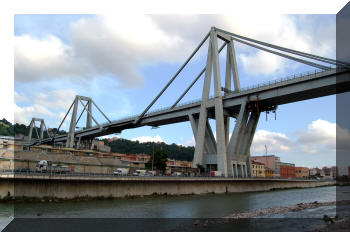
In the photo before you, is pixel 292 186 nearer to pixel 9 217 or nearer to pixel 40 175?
pixel 40 175

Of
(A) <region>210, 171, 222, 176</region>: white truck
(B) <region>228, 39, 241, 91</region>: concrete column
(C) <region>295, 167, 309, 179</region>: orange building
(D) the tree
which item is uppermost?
(B) <region>228, 39, 241, 91</region>: concrete column

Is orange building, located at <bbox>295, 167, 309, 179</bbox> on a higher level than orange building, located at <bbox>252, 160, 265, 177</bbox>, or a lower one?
lower

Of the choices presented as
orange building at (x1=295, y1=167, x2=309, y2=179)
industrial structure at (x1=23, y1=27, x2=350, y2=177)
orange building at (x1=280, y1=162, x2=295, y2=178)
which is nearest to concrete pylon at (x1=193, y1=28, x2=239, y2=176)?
industrial structure at (x1=23, y1=27, x2=350, y2=177)

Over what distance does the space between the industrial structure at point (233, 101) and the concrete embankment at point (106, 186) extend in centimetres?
716

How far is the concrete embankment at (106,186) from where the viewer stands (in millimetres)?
34938

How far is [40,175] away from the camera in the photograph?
117 feet

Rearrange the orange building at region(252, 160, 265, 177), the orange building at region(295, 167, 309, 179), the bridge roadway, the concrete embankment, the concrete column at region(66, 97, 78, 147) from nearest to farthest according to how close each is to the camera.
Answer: the concrete embankment < the bridge roadway < the concrete column at region(66, 97, 78, 147) < the orange building at region(252, 160, 265, 177) < the orange building at region(295, 167, 309, 179)

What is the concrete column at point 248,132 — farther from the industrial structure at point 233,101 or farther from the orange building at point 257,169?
the orange building at point 257,169

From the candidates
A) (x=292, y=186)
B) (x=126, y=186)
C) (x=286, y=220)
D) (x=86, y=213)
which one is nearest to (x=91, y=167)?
(x=126, y=186)

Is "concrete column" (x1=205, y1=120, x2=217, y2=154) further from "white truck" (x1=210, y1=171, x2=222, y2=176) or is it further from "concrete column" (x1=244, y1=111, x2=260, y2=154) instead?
"white truck" (x1=210, y1=171, x2=222, y2=176)

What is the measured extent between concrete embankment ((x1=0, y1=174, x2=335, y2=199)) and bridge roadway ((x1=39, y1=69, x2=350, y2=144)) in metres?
16.8

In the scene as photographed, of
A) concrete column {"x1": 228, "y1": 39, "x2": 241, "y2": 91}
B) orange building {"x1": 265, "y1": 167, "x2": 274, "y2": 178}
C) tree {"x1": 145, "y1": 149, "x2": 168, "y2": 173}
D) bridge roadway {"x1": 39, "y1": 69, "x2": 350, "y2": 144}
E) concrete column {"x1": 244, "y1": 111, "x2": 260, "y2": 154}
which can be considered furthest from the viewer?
orange building {"x1": 265, "y1": 167, "x2": 274, "y2": 178}

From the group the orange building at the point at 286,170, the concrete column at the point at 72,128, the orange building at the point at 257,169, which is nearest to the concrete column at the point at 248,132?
the orange building at the point at 257,169

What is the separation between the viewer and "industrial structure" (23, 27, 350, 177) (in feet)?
184
